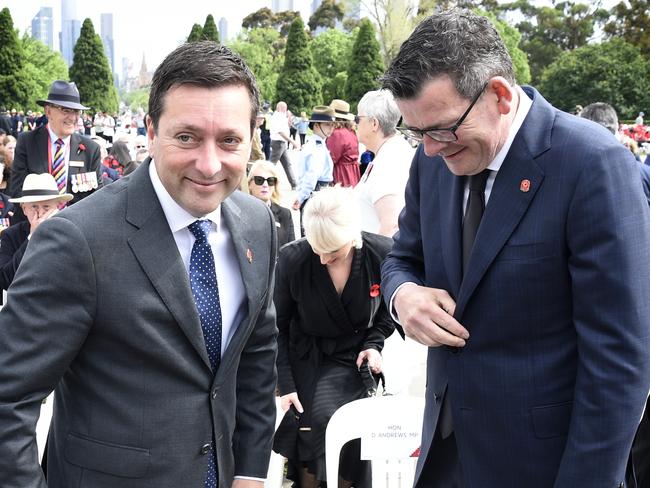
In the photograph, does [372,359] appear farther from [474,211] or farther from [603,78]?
[603,78]

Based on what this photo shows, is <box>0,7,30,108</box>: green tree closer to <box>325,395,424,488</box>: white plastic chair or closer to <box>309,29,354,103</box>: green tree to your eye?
<box>309,29,354,103</box>: green tree

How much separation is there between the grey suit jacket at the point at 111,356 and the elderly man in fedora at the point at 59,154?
499 cm

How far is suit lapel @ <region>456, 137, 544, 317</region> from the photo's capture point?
5.90ft

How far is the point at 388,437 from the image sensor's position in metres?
3.14

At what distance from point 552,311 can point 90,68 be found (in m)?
45.1

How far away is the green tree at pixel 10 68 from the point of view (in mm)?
33688

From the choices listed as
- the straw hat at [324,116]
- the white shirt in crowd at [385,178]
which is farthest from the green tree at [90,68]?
the white shirt in crowd at [385,178]

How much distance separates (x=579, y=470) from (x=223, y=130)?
115cm

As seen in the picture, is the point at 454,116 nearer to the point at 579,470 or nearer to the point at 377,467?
the point at 579,470

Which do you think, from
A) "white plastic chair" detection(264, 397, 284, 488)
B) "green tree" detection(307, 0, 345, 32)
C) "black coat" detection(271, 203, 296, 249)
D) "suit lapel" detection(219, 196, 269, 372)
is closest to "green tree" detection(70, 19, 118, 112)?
"black coat" detection(271, 203, 296, 249)

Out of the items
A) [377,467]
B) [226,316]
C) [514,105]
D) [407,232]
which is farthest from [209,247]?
[377,467]

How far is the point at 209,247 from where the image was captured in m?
1.91

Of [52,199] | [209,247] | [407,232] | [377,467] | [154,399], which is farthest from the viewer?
[52,199]

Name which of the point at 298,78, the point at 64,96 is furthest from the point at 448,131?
the point at 298,78
